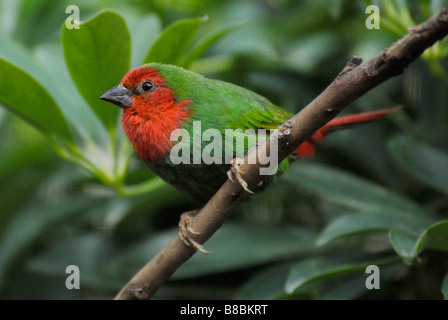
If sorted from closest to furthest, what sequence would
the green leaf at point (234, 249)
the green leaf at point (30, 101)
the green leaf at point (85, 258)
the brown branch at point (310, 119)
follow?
the brown branch at point (310, 119) → the green leaf at point (30, 101) → the green leaf at point (234, 249) → the green leaf at point (85, 258)

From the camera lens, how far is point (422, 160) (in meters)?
1.74

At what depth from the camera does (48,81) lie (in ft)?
5.78

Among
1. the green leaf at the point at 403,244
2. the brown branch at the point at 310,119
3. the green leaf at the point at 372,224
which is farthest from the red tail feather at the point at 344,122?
the brown branch at the point at 310,119

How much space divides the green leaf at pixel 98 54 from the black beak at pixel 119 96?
6cm

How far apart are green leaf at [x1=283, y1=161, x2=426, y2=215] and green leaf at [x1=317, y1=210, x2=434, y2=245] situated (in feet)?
0.14

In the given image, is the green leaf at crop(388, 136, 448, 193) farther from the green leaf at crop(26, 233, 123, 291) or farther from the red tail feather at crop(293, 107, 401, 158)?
the green leaf at crop(26, 233, 123, 291)

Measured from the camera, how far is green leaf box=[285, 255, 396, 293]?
145 cm

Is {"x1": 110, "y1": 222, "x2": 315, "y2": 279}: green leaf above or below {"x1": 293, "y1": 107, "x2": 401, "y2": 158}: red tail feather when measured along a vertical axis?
below

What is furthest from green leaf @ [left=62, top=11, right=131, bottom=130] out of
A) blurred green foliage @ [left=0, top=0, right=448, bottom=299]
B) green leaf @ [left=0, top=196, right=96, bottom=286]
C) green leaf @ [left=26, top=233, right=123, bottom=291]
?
green leaf @ [left=26, top=233, right=123, bottom=291]

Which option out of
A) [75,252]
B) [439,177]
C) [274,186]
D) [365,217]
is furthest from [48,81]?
[439,177]

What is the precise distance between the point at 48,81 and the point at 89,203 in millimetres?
468

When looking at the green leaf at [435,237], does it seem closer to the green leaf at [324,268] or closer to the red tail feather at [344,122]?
the green leaf at [324,268]

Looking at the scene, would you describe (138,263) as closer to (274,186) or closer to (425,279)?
(274,186)

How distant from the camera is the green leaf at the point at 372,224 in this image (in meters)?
1.48
